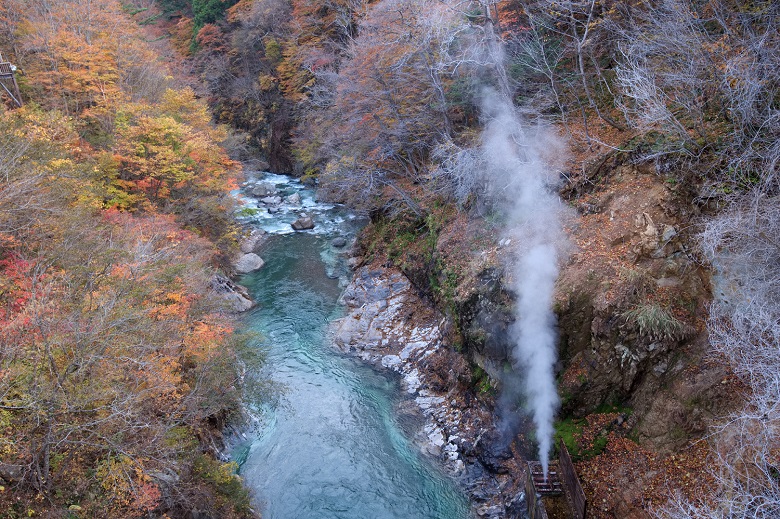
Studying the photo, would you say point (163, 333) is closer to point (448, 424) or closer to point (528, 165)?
point (448, 424)

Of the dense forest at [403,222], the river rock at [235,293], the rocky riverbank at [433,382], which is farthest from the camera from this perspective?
the river rock at [235,293]

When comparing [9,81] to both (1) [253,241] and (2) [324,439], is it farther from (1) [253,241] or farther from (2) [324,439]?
(2) [324,439]

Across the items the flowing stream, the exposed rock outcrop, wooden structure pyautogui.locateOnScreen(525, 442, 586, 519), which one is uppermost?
wooden structure pyautogui.locateOnScreen(525, 442, 586, 519)

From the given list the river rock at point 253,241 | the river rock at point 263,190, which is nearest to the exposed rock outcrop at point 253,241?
the river rock at point 253,241


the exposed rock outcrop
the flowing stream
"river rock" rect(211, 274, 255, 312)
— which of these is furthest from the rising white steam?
the exposed rock outcrop

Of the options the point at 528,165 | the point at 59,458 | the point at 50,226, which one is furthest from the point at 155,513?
the point at 528,165

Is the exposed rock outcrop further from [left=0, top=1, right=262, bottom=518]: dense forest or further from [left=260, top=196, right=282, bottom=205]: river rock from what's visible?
[left=260, top=196, right=282, bottom=205]: river rock

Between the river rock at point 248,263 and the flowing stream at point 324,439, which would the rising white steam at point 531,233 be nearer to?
the flowing stream at point 324,439
